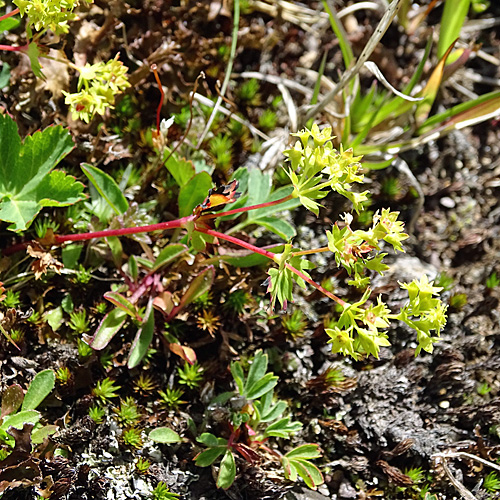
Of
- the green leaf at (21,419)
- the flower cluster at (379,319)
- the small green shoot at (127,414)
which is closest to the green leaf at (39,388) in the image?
the green leaf at (21,419)

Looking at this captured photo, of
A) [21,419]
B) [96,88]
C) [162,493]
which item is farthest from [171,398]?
[96,88]

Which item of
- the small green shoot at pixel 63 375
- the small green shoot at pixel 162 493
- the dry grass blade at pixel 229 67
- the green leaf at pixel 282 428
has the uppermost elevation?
the dry grass blade at pixel 229 67

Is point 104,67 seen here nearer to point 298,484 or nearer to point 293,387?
point 293,387

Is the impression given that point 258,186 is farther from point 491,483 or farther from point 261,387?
point 491,483

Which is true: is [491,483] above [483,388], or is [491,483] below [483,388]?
below

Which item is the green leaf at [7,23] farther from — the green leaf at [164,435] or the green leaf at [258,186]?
the green leaf at [164,435]

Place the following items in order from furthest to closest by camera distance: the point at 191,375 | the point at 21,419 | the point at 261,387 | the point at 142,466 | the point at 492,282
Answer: the point at 492,282
the point at 191,375
the point at 261,387
the point at 142,466
the point at 21,419

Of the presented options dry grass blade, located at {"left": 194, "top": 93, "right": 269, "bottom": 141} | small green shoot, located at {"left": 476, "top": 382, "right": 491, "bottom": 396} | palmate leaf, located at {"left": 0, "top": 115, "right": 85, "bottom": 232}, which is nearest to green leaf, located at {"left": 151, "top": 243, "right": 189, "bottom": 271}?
palmate leaf, located at {"left": 0, "top": 115, "right": 85, "bottom": 232}
